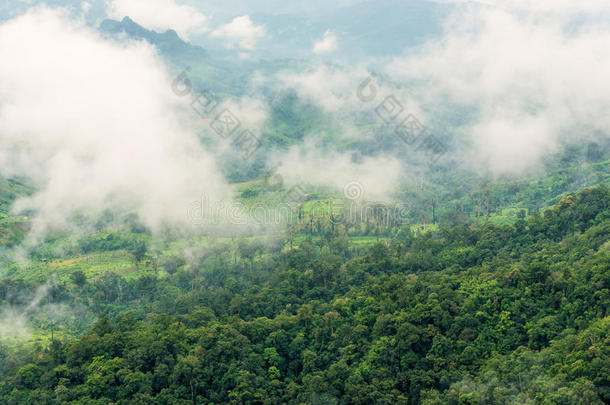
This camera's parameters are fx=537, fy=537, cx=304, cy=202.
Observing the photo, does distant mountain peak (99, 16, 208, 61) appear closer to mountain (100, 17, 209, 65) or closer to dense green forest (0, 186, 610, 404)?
mountain (100, 17, 209, 65)

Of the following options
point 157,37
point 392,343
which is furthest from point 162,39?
point 392,343

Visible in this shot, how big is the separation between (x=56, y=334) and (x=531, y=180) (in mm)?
72705

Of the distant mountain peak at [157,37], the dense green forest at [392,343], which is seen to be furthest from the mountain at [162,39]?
the dense green forest at [392,343]

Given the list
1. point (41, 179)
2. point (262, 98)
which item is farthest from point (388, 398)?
point (262, 98)

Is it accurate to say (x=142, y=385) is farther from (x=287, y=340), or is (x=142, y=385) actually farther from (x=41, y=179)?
(x=41, y=179)

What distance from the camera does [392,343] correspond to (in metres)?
30.7

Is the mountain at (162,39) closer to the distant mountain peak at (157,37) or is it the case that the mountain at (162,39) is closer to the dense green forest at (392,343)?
the distant mountain peak at (157,37)

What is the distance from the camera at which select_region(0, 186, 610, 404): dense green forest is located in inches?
1025

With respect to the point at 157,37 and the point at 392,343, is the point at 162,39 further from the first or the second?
the point at 392,343

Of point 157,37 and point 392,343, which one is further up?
point 157,37

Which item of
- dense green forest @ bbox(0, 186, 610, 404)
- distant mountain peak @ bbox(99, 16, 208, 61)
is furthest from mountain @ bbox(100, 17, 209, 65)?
dense green forest @ bbox(0, 186, 610, 404)

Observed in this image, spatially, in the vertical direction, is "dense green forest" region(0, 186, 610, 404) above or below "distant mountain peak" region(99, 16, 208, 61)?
below

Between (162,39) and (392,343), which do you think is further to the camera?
(162,39)

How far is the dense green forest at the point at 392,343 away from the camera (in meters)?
26.0
